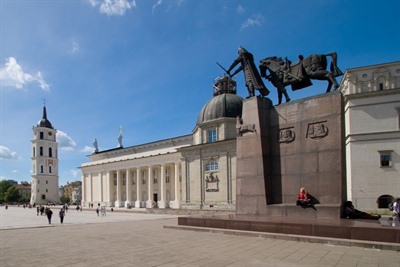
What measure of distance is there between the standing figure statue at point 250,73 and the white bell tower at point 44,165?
122 metres

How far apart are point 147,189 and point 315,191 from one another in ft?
213

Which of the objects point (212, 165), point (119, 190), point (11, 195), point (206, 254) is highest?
point (212, 165)

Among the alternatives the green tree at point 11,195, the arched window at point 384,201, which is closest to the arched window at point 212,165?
the arched window at point 384,201

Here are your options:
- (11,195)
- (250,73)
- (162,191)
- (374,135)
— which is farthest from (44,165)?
(250,73)

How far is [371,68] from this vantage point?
142ft

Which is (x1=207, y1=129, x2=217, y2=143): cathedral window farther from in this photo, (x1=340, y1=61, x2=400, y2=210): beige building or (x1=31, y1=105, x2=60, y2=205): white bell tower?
(x1=31, y1=105, x2=60, y2=205): white bell tower

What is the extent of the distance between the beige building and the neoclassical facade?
53.7ft

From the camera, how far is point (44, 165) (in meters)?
125

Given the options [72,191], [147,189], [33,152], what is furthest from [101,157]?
[72,191]

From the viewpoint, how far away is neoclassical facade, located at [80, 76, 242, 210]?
50188 mm

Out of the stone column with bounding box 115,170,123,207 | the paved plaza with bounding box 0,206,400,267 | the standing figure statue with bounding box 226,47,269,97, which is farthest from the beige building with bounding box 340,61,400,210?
the stone column with bounding box 115,170,123,207

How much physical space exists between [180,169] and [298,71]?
174 ft

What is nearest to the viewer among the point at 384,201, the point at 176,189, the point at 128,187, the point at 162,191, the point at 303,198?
the point at 303,198

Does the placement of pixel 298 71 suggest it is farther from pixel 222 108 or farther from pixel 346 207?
pixel 222 108
